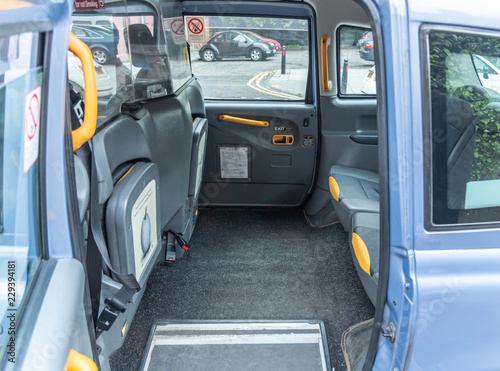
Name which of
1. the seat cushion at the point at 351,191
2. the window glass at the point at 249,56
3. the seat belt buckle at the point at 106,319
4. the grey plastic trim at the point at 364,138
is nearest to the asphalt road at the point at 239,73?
the window glass at the point at 249,56

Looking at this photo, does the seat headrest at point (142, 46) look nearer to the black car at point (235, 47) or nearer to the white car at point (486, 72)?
the black car at point (235, 47)

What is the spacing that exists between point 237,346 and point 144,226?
77 centimetres

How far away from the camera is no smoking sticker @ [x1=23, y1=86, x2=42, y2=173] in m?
0.90

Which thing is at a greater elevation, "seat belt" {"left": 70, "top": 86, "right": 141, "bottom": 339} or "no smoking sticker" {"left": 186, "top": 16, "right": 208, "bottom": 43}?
"no smoking sticker" {"left": 186, "top": 16, "right": 208, "bottom": 43}

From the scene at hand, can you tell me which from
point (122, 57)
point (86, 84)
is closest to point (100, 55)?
point (122, 57)

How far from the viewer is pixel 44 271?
0.96m

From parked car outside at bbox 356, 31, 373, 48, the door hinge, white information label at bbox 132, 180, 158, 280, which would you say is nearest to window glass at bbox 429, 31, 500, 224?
the door hinge

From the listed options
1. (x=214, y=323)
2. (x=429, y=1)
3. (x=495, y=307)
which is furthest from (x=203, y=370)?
(x=429, y=1)

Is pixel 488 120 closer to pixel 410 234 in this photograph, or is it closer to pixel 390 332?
pixel 410 234

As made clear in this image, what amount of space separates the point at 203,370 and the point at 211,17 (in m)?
2.07

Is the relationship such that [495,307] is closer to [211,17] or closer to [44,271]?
[44,271]

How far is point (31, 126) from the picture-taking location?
914 mm

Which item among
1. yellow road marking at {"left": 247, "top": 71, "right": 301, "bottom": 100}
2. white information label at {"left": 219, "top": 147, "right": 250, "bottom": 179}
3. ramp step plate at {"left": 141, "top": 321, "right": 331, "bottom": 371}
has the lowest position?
ramp step plate at {"left": 141, "top": 321, "right": 331, "bottom": 371}

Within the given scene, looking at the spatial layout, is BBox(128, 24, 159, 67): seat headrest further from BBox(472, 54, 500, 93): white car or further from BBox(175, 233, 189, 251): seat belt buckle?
BBox(472, 54, 500, 93): white car
